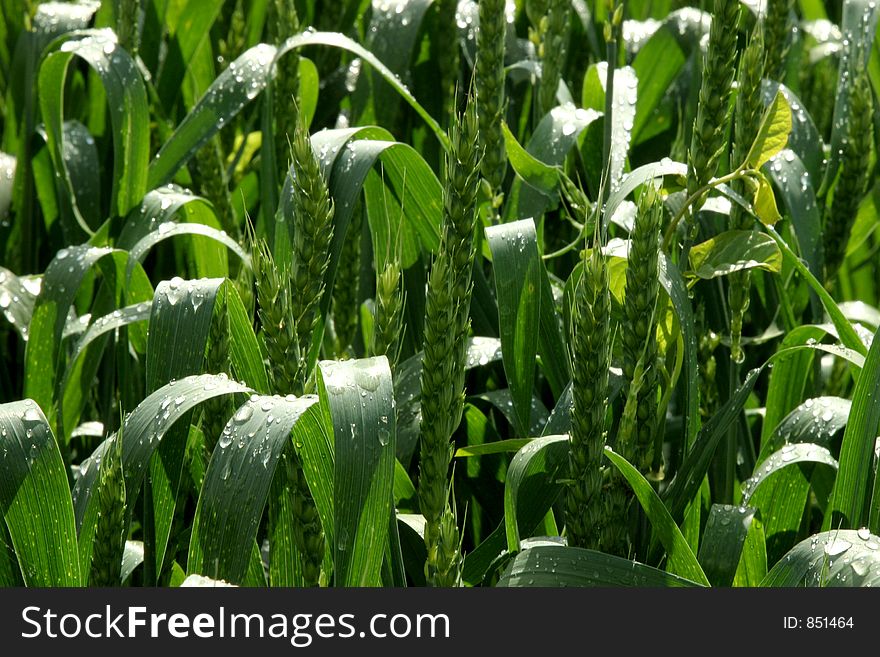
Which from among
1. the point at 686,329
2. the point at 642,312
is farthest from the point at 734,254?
the point at 642,312

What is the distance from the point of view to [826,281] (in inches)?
66.4

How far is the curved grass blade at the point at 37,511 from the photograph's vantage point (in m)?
1.06

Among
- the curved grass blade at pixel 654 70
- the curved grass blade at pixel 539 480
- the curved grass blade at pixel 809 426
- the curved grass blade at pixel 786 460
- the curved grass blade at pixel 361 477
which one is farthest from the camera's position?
the curved grass blade at pixel 654 70

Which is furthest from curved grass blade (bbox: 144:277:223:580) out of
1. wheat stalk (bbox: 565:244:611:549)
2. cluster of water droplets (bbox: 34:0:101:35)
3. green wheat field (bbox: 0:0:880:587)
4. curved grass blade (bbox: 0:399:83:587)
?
cluster of water droplets (bbox: 34:0:101:35)

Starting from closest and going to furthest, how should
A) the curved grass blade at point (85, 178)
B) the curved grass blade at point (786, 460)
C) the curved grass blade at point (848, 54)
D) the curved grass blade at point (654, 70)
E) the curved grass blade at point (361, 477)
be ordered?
the curved grass blade at point (361, 477), the curved grass blade at point (786, 460), the curved grass blade at point (848, 54), the curved grass blade at point (85, 178), the curved grass blade at point (654, 70)

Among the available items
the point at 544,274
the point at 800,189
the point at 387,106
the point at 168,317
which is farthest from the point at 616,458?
the point at 387,106

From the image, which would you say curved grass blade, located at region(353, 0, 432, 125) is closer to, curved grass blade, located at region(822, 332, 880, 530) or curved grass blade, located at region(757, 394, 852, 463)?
curved grass blade, located at region(757, 394, 852, 463)

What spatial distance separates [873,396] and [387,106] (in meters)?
1.05

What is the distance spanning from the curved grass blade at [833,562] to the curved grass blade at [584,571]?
4.0 inches

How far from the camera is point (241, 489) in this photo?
3.20 feet

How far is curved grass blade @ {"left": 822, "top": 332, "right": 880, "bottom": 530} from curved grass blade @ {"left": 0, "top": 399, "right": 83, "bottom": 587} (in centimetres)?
83

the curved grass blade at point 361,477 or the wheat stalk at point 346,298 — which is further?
the wheat stalk at point 346,298

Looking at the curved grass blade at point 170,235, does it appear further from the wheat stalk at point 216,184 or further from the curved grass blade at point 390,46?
the curved grass blade at point 390,46

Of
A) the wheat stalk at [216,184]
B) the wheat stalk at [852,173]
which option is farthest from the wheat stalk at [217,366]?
the wheat stalk at [852,173]
